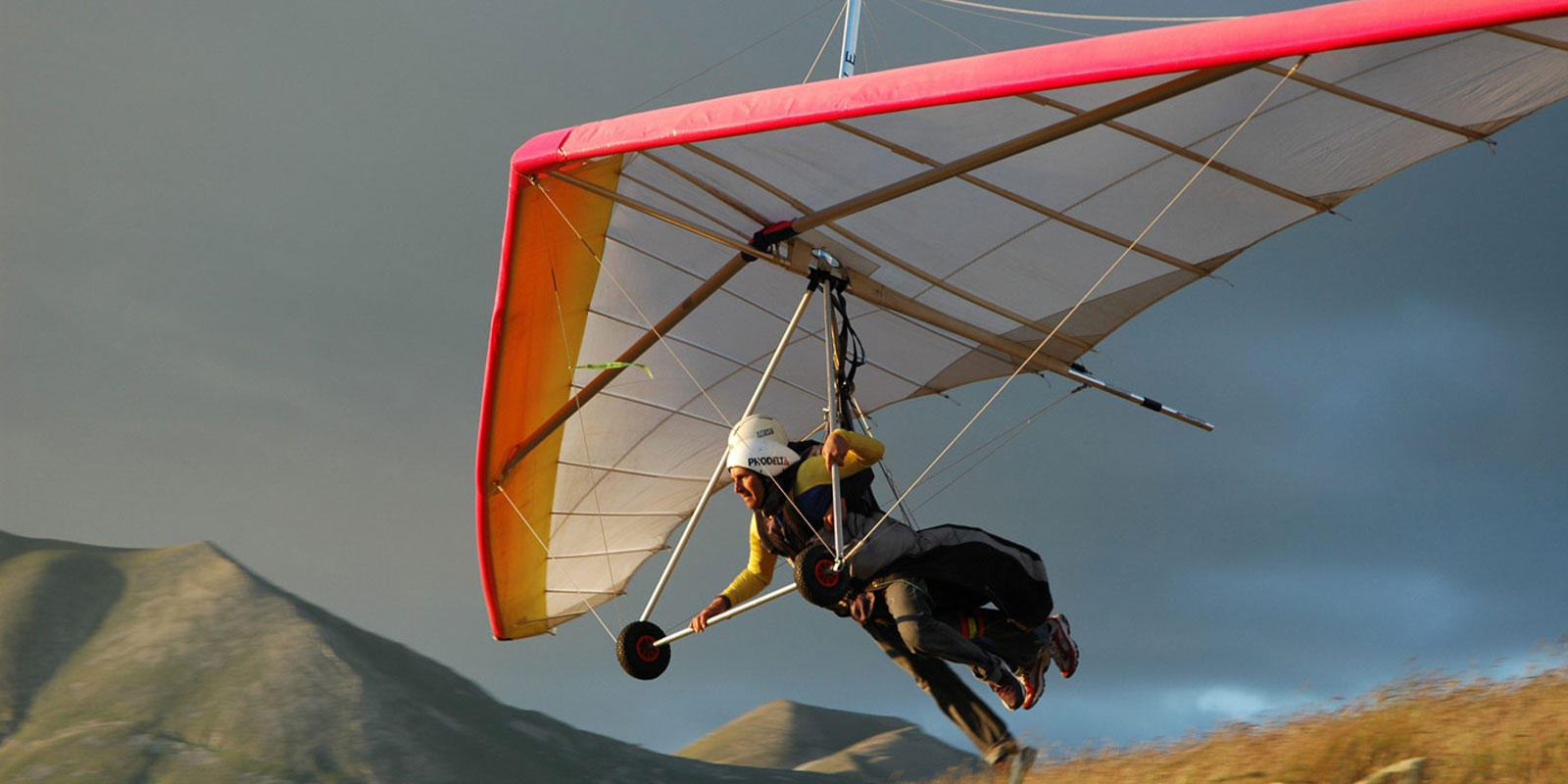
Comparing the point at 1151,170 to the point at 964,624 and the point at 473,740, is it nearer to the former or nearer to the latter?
the point at 964,624

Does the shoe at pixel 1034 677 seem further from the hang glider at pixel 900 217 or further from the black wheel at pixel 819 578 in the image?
the hang glider at pixel 900 217

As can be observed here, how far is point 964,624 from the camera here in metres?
7.95

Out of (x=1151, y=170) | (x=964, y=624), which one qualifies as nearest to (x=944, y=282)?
(x=1151, y=170)

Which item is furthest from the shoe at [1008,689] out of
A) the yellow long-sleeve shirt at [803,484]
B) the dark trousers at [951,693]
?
the yellow long-sleeve shirt at [803,484]

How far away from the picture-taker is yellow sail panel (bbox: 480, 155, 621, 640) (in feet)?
27.4

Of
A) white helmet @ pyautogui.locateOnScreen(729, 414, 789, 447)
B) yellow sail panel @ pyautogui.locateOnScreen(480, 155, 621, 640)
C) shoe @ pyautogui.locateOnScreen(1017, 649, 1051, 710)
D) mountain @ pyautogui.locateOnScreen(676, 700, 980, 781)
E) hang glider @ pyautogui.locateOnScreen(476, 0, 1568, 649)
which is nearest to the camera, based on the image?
hang glider @ pyautogui.locateOnScreen(476, 0, 1568, 649)

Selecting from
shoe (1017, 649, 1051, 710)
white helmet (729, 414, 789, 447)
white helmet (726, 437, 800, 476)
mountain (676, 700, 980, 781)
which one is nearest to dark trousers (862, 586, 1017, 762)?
shoe (1017, 649, 1051, 710)

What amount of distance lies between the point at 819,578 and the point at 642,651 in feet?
4.92

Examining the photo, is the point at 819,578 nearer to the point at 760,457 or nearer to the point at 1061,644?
the point at 760,457

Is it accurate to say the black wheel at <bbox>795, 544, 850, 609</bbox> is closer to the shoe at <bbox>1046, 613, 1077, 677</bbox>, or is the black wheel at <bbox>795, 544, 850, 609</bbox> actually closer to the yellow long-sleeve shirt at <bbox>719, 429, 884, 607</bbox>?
the yellow long-sleeve shirt at <bbox>719, 429, 884, 607</bbox>

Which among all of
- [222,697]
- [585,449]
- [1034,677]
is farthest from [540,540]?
[222,697]

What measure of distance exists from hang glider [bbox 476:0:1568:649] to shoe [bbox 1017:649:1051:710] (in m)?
1.91

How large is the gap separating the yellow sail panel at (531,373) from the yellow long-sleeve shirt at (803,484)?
2.04m

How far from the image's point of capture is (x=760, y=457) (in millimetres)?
7566
